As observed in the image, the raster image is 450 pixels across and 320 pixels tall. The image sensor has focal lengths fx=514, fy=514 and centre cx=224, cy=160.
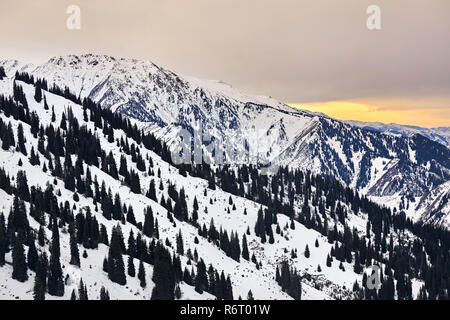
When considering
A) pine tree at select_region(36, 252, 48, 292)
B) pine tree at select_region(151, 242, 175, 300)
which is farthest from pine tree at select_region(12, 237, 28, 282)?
pine tree at select_region(151, 242, 175, 300)

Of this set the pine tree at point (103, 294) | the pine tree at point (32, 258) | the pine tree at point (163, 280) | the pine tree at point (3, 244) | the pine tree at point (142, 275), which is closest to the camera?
the pine tree at point (103, 294)

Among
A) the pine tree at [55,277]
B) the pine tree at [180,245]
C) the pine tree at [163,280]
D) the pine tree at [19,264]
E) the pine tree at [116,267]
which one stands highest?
the pine tree at [19,264]

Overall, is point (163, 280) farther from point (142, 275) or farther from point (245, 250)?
point (245, 250)

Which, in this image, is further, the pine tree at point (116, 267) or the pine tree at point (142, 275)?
the pine tree at point (142, 275)

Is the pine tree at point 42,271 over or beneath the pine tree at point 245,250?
over

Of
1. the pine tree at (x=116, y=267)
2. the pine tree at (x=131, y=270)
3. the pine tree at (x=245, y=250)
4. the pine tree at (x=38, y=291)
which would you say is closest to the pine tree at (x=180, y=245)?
the pine tree at (x=245, y=250)

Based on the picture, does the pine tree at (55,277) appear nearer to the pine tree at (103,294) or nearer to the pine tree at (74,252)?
the pine tree at (74,252)

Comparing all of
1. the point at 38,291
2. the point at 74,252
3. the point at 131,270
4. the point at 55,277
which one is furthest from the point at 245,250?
the point at 38,291

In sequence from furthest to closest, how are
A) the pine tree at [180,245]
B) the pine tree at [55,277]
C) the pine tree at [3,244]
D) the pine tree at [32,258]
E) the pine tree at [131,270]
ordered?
the pine tree at [180,245] < the pine tree at [131,270] < the pine tree at [32,258] < the pine tree at [3,244] < the pine tree at [55,277]
